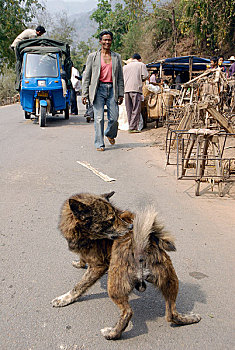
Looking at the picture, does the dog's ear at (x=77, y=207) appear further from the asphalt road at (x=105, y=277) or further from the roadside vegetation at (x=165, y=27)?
the roadside vegetation at (x=165, y=27)

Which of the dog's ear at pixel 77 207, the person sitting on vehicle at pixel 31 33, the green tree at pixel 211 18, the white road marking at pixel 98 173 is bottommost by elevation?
the white road marking at pixel 98 173

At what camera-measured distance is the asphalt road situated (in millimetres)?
2340

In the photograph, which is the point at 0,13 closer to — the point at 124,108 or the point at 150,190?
the point at 124,108

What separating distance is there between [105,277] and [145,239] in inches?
43.7

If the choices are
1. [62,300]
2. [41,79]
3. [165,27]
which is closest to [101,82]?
[41,79]

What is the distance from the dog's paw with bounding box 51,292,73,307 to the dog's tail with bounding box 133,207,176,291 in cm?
69

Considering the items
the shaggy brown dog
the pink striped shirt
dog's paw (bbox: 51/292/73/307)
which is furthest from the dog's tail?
the pink striped shirt

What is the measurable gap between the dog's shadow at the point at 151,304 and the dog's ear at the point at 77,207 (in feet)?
2.59

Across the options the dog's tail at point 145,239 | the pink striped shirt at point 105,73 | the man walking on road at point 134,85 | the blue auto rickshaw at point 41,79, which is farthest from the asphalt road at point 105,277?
the blue auto rickshaw at point 41,79

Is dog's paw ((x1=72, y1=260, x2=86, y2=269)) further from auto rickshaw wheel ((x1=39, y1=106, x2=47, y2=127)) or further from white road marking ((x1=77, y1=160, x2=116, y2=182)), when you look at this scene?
auto rickshaw wheel ((x1=39, y1=106, x2=47, y2=127))

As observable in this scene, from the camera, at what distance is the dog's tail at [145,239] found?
215 centimetres

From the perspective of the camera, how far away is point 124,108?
1098 cm

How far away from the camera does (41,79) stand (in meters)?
11.2

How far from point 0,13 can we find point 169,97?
56.5ft
